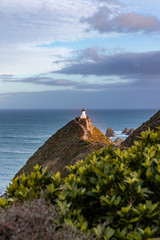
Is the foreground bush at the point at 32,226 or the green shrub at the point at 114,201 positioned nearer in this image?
the foreground bush at the point at 32,226

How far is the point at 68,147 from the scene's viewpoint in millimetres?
34719

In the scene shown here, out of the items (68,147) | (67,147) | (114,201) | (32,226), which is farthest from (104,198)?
(67,147)

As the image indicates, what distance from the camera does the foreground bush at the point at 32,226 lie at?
3955 millimetres

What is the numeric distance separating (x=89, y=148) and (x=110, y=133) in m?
116

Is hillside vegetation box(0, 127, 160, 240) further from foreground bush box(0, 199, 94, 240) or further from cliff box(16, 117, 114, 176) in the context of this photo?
cliff box(16, 117, 114, 176)

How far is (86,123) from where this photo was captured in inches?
1668

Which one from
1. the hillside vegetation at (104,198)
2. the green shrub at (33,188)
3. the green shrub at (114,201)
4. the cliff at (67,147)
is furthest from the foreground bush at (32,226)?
the cliff at (67,147)

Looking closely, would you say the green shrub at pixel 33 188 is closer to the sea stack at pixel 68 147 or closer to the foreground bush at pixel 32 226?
the foreground bush at pixel 32 226

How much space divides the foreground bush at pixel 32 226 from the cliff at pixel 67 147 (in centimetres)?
2347

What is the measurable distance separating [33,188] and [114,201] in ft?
5.90

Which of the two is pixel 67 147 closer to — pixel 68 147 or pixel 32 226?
pixel 68 147

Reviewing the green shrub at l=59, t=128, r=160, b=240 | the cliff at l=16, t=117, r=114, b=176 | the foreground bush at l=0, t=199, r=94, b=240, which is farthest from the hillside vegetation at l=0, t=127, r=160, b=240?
the cliff at l=16, t=117, r=114, b=176

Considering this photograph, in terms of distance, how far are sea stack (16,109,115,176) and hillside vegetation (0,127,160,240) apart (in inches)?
866

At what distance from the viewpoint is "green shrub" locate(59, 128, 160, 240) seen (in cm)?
477
